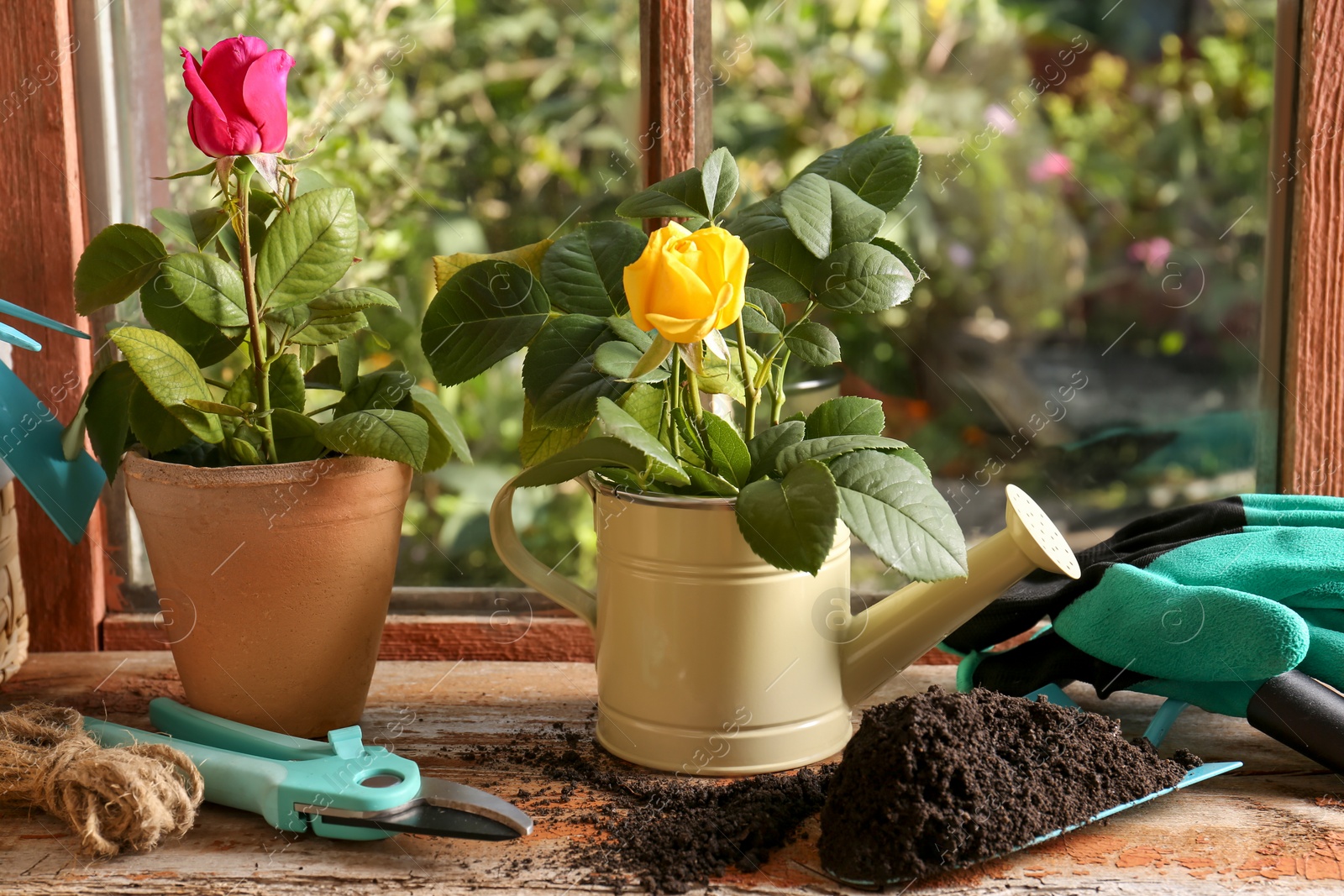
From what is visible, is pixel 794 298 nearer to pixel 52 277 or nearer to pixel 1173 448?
pixel 52 277

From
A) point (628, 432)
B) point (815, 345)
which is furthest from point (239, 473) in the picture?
point (815, 345)

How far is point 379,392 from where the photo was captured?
0.76 meters

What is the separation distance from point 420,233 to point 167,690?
0.53m

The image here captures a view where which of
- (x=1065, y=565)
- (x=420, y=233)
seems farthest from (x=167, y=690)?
(x=1065, y=565)

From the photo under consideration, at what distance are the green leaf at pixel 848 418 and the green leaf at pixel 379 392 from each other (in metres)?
0.28

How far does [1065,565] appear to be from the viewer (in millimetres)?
703

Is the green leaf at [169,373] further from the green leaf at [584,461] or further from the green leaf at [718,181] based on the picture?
the green leaf at [718,181]

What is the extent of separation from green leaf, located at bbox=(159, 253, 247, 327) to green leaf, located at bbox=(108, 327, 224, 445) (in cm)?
3

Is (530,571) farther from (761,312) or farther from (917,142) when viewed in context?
(917,142)

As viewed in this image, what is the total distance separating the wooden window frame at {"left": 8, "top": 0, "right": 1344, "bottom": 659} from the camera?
89cm

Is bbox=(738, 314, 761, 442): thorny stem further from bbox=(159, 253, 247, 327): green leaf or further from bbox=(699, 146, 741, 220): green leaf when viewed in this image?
bbox=(159, 253, 247, 327): green leaf

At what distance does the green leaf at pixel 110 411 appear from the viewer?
75 cm

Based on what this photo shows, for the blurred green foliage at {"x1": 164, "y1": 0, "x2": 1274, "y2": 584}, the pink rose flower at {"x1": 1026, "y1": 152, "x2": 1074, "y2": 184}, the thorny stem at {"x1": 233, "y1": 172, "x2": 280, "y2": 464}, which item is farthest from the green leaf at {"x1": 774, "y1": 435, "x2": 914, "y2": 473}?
the pink rose flower at {"x1": 1026, "y1": 152, "x2": 1074, "y2": 184}

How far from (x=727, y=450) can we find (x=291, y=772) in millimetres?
326
